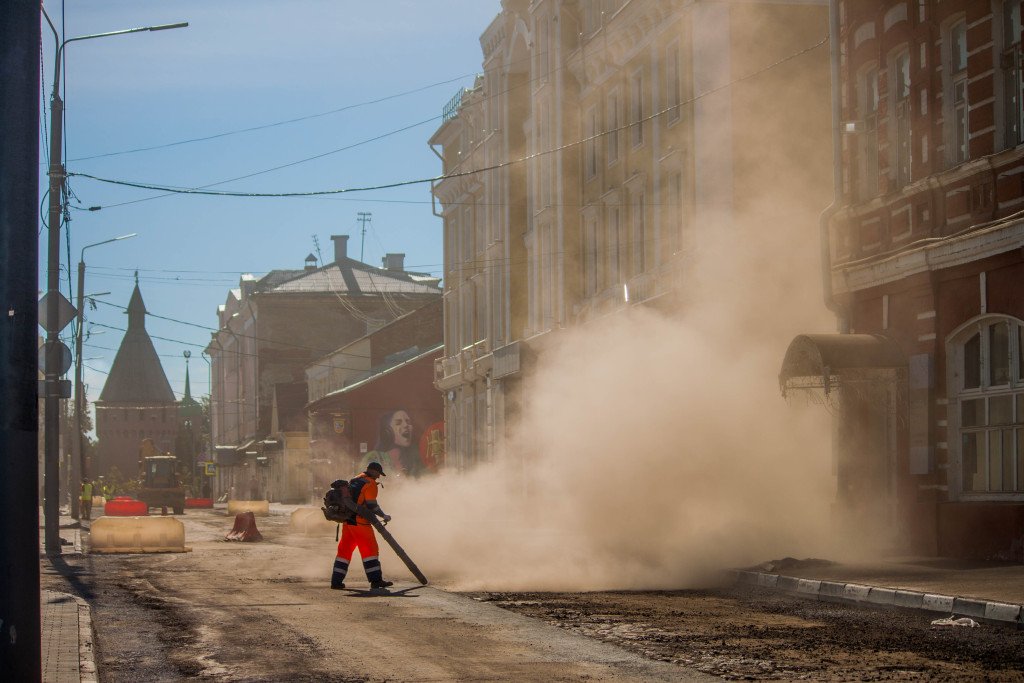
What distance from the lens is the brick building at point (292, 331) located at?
7719cm

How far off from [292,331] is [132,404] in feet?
273

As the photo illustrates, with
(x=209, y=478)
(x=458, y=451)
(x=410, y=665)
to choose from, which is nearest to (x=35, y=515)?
(x=410, y=665)

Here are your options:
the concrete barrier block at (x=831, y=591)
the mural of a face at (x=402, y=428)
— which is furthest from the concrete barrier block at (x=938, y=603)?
the mural of a face at (x=402, y=428)

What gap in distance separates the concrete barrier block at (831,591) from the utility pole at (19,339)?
986 cm

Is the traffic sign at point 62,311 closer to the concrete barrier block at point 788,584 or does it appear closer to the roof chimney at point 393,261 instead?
the concrete barrier block at point 788,584

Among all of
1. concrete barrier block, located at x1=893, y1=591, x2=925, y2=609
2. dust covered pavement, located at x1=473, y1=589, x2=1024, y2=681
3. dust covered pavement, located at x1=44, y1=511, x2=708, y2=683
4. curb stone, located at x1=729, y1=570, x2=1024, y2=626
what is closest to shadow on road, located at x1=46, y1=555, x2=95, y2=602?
dust covered pavement, located at x1=44, y1=511, x2=708, y2=683

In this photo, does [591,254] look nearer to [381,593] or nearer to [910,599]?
[381,593]

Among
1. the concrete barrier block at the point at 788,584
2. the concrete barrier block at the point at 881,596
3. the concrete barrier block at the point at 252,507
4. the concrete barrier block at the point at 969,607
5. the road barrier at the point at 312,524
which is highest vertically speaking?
the concrete barrier block at the point at 969,607

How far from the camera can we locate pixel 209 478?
10406cm

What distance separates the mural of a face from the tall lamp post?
1439 inches

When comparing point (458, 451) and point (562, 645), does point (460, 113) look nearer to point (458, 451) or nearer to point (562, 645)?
point (458, 451)

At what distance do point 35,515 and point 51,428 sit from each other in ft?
63.2

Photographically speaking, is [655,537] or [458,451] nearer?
[655,537]

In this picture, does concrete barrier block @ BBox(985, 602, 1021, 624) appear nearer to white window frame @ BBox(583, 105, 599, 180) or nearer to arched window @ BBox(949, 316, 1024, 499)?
arched window @ BBox(949, 316, 1024, 499)
